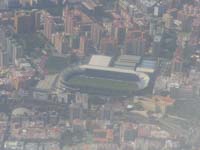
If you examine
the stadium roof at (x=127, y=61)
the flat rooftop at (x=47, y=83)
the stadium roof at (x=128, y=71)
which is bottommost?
the flat rooftop at (x=47, y=83)

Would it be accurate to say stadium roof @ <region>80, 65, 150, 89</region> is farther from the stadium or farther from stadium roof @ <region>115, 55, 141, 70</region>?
stadium roof @ <region>115, 55, 141, 70</region>

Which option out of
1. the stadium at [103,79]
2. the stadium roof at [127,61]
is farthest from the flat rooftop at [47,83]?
the stadium roof at [127,61]

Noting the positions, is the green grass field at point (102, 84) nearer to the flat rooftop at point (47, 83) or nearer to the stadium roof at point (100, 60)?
the flat rooftop at point (47, 83)

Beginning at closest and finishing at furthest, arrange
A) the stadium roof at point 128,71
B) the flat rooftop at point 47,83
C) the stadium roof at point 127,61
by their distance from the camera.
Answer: the flat rooftop at point 47,83, the stadium roof at point 128,71, the stadium roof at point 127,61

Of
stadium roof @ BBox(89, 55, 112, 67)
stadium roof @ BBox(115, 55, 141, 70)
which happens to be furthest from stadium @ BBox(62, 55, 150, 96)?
stadium roof @ BBox(115, 55, 141, 70)

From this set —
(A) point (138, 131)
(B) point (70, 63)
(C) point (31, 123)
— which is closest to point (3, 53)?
(B) point (70, 63)

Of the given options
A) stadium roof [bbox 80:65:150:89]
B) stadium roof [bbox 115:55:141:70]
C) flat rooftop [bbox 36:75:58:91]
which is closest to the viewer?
flat rooftop [bbox 36:75:58:91]

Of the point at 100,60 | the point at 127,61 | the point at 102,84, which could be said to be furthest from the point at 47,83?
the point at 127,61

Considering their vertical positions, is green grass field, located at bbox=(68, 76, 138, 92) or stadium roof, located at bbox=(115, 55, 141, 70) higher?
stadium roof, located at bbox=(115, 55, 141, 70)
